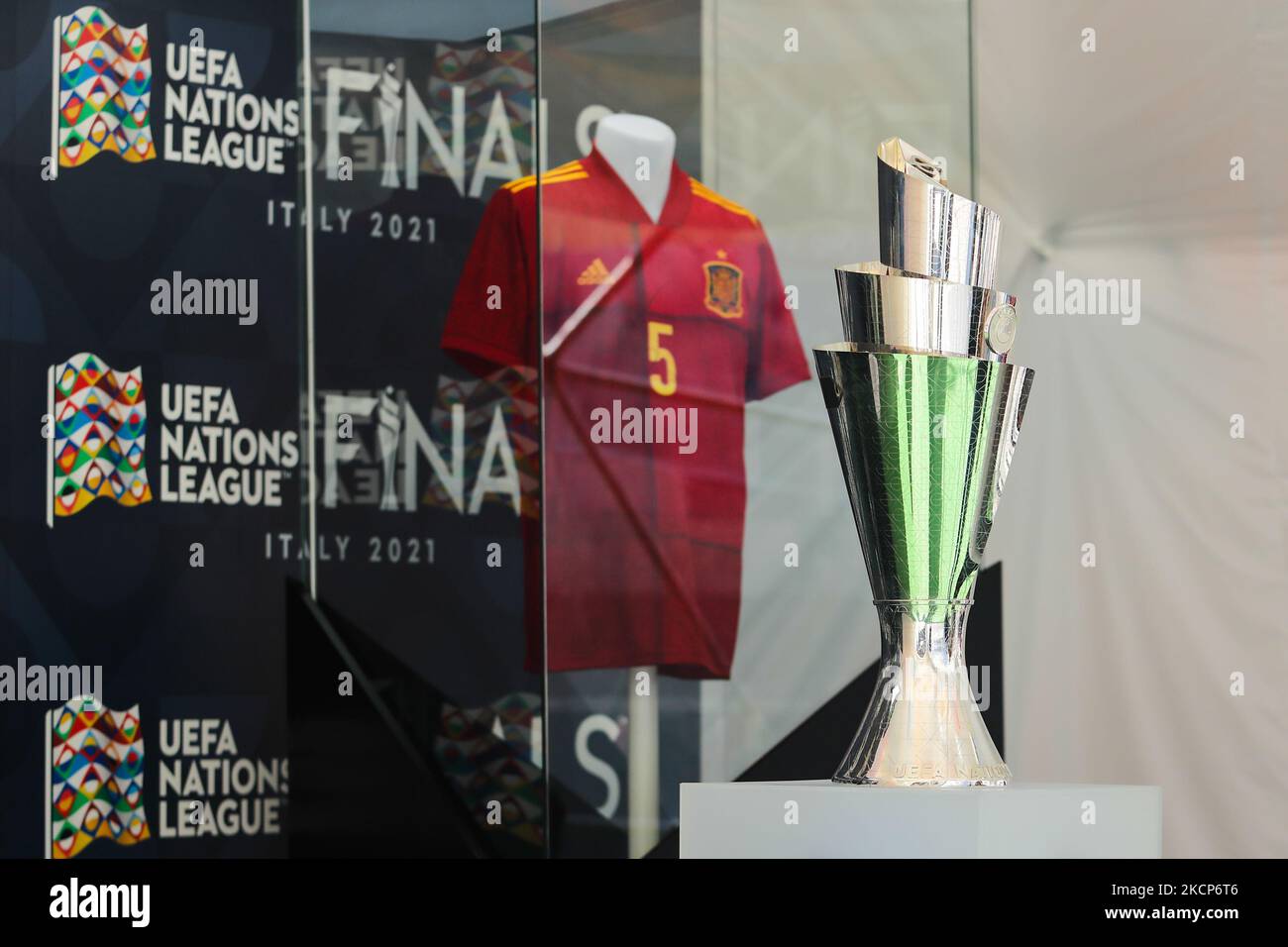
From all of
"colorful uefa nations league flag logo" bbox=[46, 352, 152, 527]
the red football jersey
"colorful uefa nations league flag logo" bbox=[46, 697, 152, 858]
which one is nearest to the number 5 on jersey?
the red football jersey

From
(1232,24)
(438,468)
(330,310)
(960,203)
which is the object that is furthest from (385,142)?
(1232,24)

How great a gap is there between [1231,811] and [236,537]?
193cm

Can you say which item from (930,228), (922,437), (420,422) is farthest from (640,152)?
(922,437)

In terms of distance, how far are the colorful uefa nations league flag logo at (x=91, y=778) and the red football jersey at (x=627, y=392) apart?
741 mm

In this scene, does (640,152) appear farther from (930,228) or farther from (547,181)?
(930,228)

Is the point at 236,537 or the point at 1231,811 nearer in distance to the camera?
the point at 236,537

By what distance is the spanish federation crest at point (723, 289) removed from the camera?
2.84 m

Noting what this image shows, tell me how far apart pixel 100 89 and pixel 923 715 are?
1933 millimetres

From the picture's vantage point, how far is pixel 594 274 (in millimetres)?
2770

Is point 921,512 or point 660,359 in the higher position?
point 660,359

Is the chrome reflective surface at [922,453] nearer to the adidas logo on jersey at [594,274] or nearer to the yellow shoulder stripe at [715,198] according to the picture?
the adidas logo on jersey at [594,274]

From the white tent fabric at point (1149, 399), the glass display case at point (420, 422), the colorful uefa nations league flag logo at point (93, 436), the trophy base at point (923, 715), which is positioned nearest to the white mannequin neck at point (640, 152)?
the glass display case at point (420, 422)

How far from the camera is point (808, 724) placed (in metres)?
2.82

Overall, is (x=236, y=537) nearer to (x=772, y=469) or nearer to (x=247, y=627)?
(x=247, y=627)
